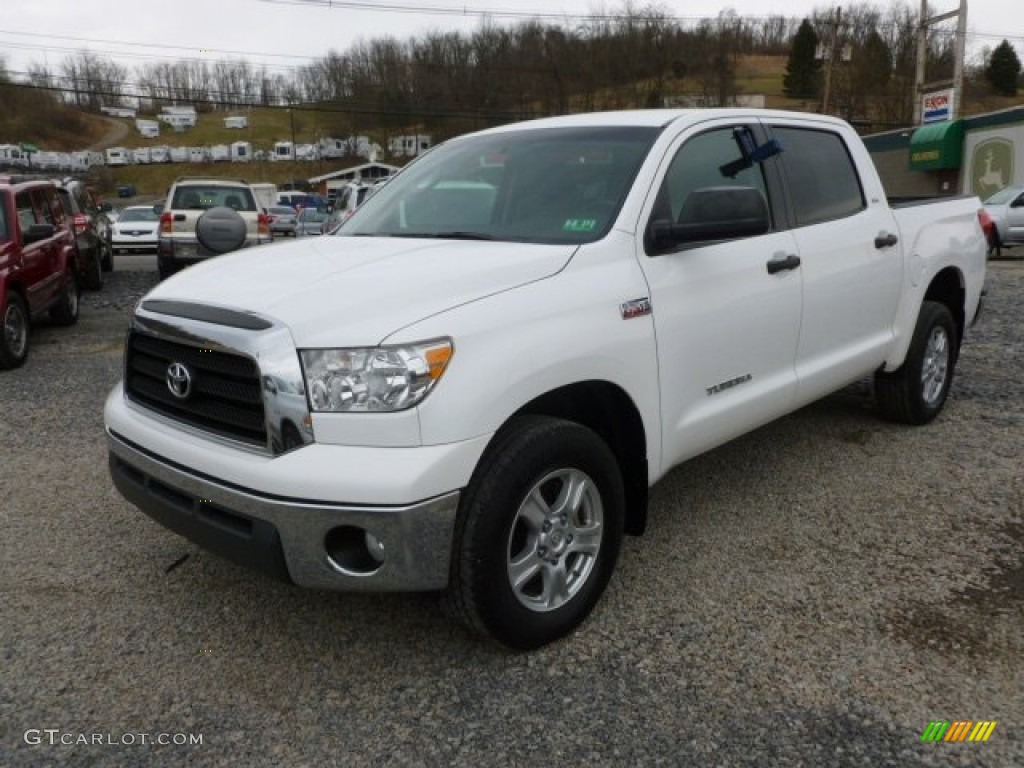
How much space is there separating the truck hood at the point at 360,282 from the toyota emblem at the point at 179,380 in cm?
23

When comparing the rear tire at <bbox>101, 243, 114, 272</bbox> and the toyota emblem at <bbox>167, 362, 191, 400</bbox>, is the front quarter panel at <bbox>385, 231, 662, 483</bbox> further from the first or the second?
the rear tire at <bbox>101, 243, 114, 272</bbox>

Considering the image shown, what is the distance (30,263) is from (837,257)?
7912mm

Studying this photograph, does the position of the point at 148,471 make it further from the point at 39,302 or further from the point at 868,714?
the point at 39,302

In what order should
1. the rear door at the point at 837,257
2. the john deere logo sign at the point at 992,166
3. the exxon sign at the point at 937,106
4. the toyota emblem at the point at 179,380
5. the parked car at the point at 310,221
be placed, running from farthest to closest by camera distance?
the exxon sign at the point at 937,106 → the john deere logo sign at the point at 992,166 → the parked car at the point at 310,221 → the rear door at the point at 837,257 → the toyota emblem at the point at 179,380

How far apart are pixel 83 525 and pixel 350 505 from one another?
2371 mm

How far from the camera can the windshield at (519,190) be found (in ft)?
10.9

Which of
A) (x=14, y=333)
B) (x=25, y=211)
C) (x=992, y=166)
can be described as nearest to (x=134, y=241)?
(x=25, y=211)

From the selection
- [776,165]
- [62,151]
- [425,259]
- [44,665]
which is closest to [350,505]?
[425,259]

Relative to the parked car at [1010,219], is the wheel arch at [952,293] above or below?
above

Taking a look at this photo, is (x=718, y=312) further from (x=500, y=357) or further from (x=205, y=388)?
(x=205, y=388)

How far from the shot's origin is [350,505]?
2.41 metres

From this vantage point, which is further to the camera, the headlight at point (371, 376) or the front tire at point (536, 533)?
the front tire at point (536, 533)
